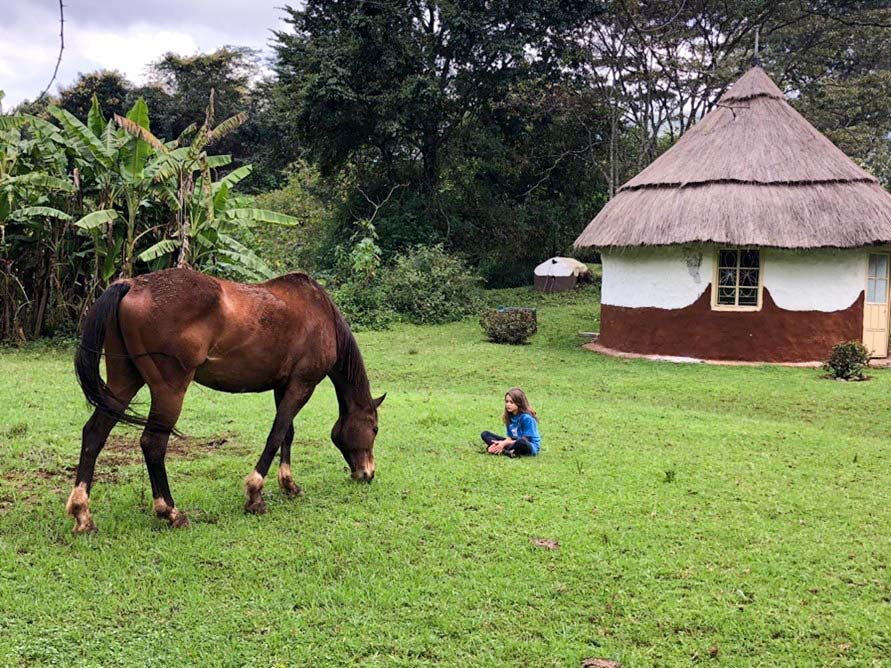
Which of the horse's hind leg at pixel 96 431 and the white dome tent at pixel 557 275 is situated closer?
the horse's hind leg at pixel 96 431

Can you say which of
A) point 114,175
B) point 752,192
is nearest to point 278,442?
point 114,175

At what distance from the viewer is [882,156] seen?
84.8ft

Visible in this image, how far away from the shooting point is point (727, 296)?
14219 millimetres

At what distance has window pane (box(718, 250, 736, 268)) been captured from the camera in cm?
1423

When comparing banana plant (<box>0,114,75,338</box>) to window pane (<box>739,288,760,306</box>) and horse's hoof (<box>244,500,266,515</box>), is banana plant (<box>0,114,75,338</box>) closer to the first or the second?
horse's hoof (<box>244,500,266,515</box>)

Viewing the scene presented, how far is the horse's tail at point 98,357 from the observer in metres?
4.53

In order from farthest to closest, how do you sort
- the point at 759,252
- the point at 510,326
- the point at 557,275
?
1. the point at 557,275
2. the point at 510,326
3. the point at 759,252

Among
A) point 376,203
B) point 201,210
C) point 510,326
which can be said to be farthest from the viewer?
point 376,203

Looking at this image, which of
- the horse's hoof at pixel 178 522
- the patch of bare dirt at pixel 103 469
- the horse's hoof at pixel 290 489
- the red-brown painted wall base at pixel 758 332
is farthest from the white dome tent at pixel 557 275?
the horse's hoof at pixel 178 522

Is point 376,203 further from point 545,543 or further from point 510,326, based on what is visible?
point 545,543

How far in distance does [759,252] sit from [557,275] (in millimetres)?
10985

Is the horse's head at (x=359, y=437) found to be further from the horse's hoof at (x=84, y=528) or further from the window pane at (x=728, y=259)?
the window pane at (x=728, y=259)

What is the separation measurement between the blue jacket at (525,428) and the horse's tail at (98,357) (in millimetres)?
3369

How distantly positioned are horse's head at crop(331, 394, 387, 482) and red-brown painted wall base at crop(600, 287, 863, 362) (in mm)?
9964
